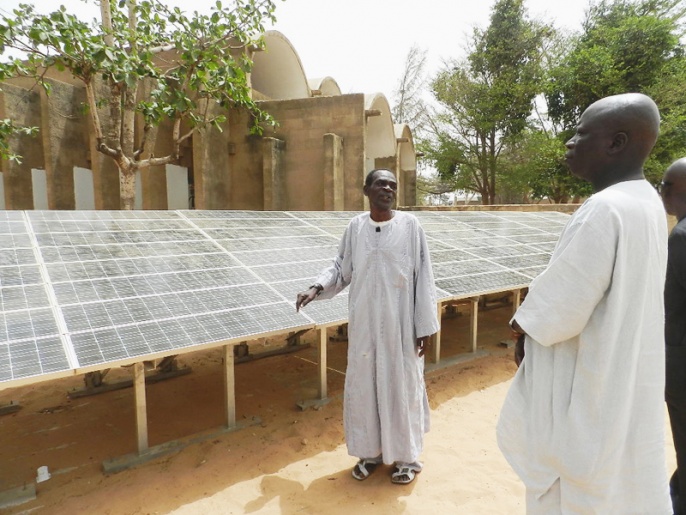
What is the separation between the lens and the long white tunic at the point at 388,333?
114 inches

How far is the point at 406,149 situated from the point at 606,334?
775 inches

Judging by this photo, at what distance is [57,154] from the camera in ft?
37.0

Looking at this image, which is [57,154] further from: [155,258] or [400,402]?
[400,402]

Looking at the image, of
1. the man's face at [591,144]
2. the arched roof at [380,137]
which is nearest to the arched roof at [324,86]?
the arched roof at [380,137]

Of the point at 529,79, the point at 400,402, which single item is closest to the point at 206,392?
the point at 400,402

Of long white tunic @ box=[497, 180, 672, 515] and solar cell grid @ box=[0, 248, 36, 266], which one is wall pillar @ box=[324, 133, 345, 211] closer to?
solar cell grid @ box=[0, 248, 36, 266]

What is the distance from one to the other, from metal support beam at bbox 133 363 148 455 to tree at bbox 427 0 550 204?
19701 millimetres

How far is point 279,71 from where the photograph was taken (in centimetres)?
1555

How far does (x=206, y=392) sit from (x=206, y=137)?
8921 mm

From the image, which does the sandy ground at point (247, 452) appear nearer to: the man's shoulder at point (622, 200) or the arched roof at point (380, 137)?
the man's shoulder at point (622, 200)

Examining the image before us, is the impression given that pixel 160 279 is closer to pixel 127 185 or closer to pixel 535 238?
pixel 127 185

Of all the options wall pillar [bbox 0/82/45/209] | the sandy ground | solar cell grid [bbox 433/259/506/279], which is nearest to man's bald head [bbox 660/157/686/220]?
the sandy ground

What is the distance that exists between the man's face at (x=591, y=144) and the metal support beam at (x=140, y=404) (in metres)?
3.27

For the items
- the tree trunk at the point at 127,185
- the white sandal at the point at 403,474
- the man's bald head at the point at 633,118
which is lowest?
the white sandal at the point at 403,474
